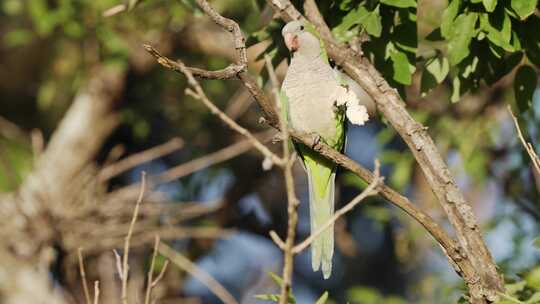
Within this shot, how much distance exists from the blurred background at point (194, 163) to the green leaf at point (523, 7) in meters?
1.46

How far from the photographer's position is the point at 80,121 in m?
6.32

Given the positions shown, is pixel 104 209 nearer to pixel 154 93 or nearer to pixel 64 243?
pixel 64 243

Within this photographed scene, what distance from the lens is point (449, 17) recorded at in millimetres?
2770

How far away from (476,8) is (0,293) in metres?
4.45

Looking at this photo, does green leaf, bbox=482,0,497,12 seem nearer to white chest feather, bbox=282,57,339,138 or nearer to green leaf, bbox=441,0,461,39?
green leaf, bbox=441,0,461,39

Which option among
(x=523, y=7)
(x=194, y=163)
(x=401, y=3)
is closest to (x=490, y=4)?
(x=523, y=7)

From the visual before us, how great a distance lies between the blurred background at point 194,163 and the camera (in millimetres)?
5047

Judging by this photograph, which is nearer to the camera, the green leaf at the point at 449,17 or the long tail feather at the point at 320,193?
the green leaf at the point at 449,17

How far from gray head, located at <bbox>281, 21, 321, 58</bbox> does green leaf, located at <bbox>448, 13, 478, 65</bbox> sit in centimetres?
53

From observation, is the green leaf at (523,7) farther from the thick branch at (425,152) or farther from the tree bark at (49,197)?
the tree bark at (49,197)

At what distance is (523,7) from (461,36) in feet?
0.77

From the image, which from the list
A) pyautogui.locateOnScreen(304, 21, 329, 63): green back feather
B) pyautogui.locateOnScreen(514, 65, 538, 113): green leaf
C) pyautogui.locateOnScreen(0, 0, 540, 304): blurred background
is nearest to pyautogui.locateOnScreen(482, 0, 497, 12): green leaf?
pyautogui.locateOnScreen(514, 65, 538, 113): green leaf

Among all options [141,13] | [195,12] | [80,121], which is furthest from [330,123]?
[80,121]

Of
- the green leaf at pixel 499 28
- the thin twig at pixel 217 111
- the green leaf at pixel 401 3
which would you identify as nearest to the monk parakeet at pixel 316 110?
the green leaf at pixel 401 3
